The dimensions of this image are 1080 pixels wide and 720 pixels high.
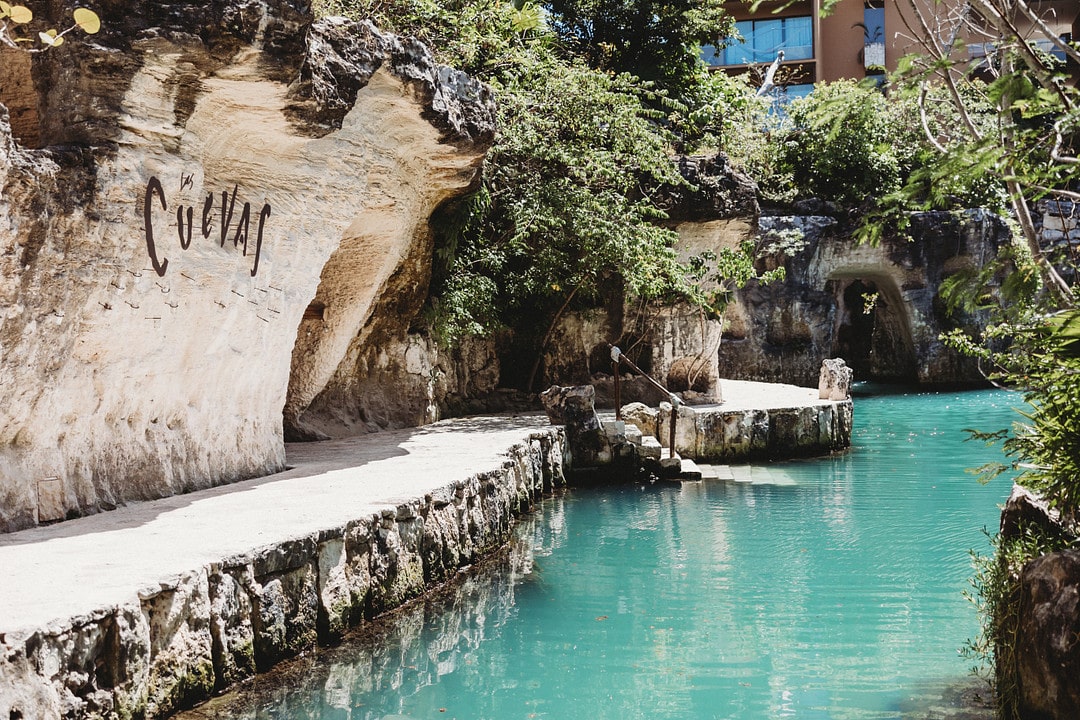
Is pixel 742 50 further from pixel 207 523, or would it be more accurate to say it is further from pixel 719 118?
pixel 207 523

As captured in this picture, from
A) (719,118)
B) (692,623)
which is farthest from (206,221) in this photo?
(719,118)

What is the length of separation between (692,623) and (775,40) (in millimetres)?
34508

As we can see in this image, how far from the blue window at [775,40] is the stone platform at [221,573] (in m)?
31.3

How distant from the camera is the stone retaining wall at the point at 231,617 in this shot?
4363 millimetres

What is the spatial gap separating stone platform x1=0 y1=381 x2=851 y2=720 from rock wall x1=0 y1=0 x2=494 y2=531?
564mm

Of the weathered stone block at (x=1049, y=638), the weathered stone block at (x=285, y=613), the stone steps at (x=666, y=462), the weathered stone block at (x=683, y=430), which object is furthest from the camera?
the weathered stone block at (x=683, y=430)

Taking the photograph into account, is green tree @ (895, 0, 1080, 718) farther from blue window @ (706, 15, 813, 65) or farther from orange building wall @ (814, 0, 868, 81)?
blue window @ (706, 15, 813, 65)

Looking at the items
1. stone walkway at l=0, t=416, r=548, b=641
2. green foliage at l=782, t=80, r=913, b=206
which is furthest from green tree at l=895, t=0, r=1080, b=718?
green foliage at l=782, t=80, r=913, b=206

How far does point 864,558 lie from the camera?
391 inches

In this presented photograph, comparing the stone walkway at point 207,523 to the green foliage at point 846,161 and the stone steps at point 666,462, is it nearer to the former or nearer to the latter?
the stone steps at point 666,462

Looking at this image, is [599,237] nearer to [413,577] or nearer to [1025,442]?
[413,577]

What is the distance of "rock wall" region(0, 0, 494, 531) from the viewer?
6.72 meters

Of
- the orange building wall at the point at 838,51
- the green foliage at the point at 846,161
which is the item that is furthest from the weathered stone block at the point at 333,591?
the orange building wall at the point at 838,51

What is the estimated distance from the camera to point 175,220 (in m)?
7.95
